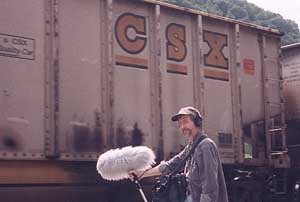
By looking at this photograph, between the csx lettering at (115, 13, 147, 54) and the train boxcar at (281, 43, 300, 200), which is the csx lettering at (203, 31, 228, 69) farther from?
the train boxcar at (281, 43, 300, 200)

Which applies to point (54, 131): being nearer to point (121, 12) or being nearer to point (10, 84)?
point (10, 84)

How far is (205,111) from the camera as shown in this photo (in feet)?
29.7

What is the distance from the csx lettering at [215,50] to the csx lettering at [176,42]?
0.47 metres

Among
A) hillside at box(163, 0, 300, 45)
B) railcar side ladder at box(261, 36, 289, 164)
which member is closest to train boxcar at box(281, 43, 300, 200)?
railcar side ladder at box(261, 36, 289, 164)

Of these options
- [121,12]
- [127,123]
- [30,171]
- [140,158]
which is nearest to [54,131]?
[30,171]

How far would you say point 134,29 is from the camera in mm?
8203

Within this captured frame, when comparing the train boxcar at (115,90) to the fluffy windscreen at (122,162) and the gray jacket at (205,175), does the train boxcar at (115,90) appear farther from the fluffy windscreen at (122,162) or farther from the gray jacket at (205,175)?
the gray jacket at (205,175)

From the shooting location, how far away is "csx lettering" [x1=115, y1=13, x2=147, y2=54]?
8.01m

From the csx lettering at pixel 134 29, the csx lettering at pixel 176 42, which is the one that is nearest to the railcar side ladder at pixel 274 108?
the csx lettering at pixel 176 42

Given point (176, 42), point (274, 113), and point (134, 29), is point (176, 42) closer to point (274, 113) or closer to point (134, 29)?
point (134, 29)

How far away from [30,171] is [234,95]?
4.17 m

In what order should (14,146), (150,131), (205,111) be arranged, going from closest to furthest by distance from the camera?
(14,146)
(150,131)
(205,111)

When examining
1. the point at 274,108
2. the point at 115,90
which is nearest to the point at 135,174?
the point at 115,90

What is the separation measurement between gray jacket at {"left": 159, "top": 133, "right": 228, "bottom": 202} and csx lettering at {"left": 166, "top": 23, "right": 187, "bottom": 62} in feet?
14.5
